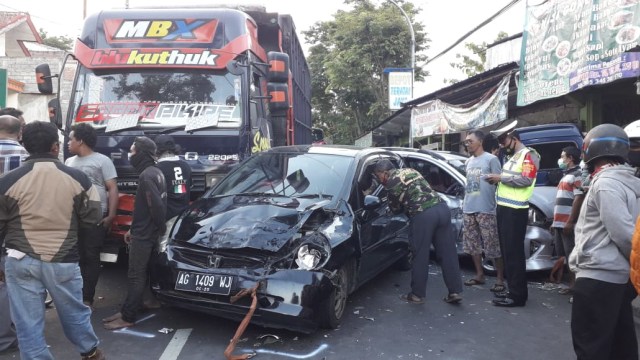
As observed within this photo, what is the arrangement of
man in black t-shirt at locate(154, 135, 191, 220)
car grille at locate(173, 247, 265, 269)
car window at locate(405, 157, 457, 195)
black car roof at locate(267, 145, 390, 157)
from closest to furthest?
car grille at locate(173, 247, 265, 269)
man in black t-shirt at locate(154, 135, 191, 220)
black car roof at locate(267, 145, 390, 157)
car window at locate(405, 157, 457, 195)

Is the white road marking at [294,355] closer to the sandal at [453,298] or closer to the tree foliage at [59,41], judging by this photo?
the sandal at [453,298]

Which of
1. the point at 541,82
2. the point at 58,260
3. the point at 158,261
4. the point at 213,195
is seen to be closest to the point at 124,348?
the point at 158,261

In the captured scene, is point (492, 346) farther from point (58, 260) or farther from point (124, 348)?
point (58, 260)

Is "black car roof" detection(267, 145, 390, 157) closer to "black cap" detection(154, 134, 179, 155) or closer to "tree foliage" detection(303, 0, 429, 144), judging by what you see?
"black cap" detection(154, 134, 179, 155)

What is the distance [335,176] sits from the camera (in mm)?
4996

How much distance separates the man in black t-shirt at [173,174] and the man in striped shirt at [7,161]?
3.77ft

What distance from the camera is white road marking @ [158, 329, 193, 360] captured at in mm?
3691

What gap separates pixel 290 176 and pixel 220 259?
138 cm

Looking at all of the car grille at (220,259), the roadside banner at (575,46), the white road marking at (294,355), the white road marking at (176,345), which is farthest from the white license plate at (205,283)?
the roadside banner at (575,46)

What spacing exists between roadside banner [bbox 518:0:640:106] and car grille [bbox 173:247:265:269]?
5.37 meters

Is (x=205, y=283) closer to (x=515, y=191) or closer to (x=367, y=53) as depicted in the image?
(x=515, y=191)

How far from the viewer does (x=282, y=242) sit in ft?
13.2

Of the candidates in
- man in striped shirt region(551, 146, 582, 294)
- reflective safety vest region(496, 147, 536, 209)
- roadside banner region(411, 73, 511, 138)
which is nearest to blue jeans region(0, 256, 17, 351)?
reflective safety vest region(496, 147, 536, 209)

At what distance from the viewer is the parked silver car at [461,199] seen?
6.00 m
